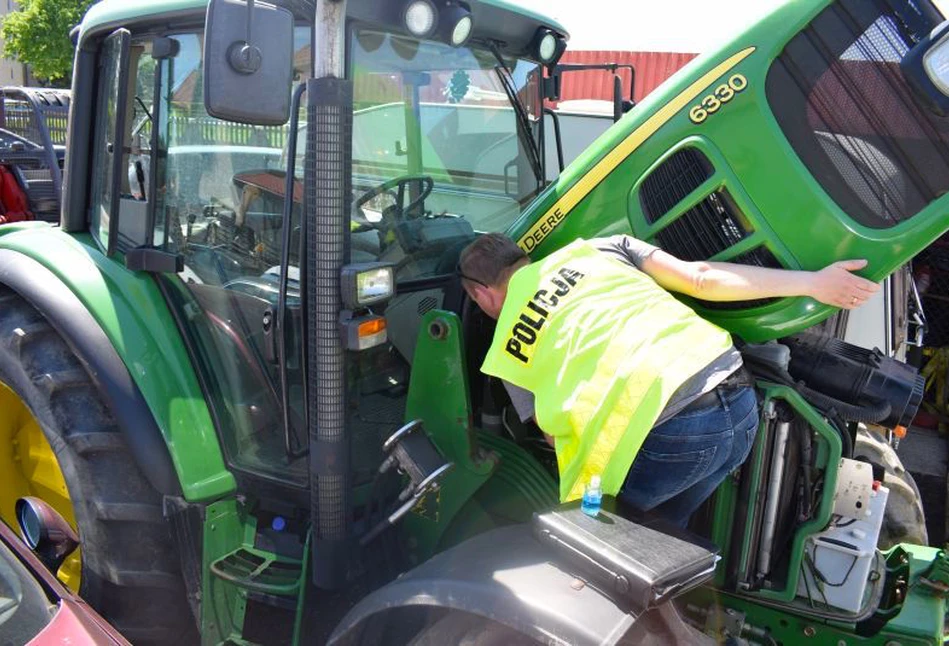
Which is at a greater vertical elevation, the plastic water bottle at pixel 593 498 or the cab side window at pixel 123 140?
the cab side window at pixel 123 140

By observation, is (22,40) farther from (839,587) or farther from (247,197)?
(839,587)

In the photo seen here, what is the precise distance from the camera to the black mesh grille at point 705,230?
7.52 ft

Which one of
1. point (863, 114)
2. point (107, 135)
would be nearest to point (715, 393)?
point (863, 114)

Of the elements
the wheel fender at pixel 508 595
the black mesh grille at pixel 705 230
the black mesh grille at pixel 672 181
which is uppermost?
the black mesh grille at pixel 672 181

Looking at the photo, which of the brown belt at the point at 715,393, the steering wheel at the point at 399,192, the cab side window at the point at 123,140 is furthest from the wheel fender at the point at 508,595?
the cab side window at the point at 123,140

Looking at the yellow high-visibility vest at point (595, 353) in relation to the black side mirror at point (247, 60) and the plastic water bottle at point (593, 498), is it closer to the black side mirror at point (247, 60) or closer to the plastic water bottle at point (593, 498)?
the plastic water bottle at point (593, 498)

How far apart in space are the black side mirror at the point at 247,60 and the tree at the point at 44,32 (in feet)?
71.7

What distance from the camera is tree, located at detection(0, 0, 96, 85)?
20734 mm

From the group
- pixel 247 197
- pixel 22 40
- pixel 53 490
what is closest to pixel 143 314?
pixel 247 197

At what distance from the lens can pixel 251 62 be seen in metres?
1.93

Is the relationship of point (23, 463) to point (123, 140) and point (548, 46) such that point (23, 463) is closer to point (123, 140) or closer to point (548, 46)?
point (123, 140)

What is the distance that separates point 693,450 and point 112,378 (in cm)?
178

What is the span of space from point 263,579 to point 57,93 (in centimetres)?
1069

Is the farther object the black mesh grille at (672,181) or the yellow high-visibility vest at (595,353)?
the black mesh grille at (672,181)
